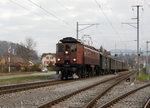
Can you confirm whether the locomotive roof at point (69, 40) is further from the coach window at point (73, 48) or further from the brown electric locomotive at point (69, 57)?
the coach window at point (73, 48)

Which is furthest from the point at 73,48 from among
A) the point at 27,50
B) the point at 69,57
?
the point at 27,50

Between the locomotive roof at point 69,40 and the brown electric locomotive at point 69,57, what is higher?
the locomotive roof at point 69,40

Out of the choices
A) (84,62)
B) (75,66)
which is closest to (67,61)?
(75,66)

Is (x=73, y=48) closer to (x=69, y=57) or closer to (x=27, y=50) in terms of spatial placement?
(x=69, y=57)

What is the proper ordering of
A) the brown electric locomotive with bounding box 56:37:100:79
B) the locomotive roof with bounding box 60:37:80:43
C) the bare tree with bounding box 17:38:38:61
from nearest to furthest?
1. the brown electric locomotive with bounding box 56:37:100:79
2. the locomotive roof with bounding box 60:37:80:43
3. the bare tree with bounding box 17:38:38:61

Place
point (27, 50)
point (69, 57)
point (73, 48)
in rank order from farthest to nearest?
point (27, 50), point (73, 48), point (69, 57)

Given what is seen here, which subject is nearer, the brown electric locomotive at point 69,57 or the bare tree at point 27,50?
the brown electric locomotive at point 69,57

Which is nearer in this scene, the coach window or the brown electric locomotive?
the brown electric locomotive

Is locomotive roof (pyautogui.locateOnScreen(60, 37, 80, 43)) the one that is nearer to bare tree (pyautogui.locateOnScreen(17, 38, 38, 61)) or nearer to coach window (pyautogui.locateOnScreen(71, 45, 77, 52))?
coach window (pyautogui.locateOnScreen(71, 45, 77, 52))

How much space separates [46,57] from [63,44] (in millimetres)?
107264

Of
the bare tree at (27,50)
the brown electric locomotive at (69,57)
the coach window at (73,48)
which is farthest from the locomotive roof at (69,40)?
the bare tree at (27,50)

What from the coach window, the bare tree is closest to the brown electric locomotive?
the coach window

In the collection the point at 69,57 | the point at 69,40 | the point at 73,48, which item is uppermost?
the point at 69,40

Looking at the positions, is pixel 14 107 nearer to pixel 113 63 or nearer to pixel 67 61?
pixel 67 61
